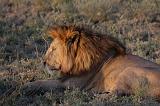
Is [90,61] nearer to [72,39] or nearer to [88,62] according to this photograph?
[88,62]

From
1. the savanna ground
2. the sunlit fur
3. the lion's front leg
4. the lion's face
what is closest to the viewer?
the savanna ground

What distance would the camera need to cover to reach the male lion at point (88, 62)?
25.8ft

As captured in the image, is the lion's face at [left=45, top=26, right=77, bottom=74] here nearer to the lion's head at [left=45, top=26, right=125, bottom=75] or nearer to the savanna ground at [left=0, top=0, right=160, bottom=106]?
the lion's head at [left=45, top=26, right=125, bottom=75]

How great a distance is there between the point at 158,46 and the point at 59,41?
3.40 m

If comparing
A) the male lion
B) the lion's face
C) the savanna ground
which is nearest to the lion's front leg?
the male lion

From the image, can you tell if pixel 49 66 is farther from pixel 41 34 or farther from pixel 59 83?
pixel 41 34

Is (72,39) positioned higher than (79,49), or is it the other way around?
(72,39)

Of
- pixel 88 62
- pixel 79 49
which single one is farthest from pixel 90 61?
pixel 79 49

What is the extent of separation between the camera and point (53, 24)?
12922mm

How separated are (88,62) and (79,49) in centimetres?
23

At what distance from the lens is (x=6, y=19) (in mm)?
13469

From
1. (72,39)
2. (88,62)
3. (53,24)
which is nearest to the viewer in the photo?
(88,62)

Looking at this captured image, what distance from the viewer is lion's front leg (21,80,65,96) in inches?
314

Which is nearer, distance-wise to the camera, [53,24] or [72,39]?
[72,39]
